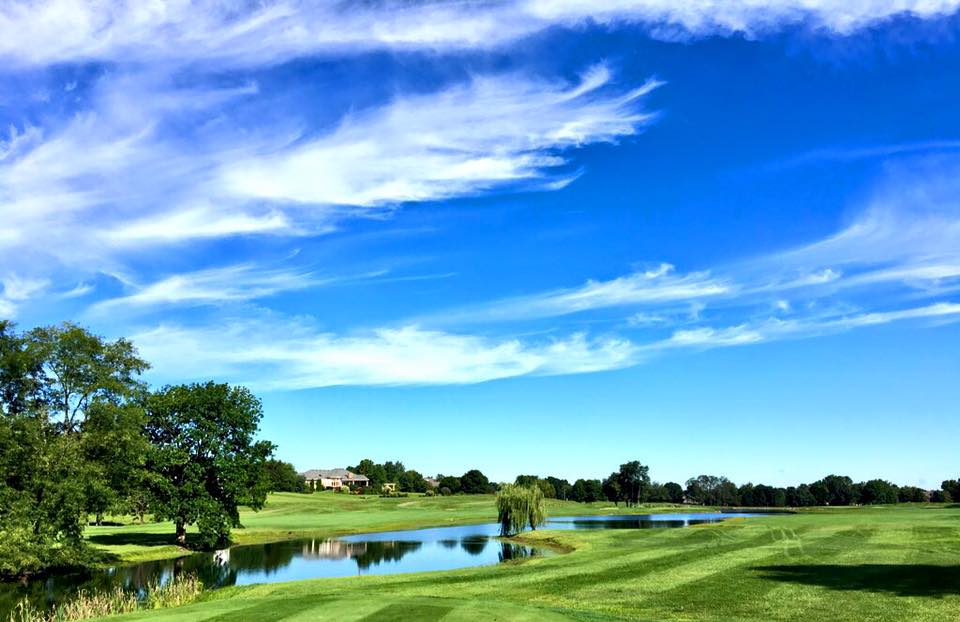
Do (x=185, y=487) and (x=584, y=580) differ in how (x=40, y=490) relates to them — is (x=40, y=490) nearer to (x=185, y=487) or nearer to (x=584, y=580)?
(x=185, y=487)

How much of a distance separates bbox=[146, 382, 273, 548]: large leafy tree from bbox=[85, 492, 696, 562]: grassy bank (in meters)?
3.70

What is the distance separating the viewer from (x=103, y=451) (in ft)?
191

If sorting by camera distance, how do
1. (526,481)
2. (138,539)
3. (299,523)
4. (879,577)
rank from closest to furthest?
(879,577) → (138,539) → (299,523) → (526,481)

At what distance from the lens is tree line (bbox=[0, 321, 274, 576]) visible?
47.1 m

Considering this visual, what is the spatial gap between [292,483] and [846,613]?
637 ft

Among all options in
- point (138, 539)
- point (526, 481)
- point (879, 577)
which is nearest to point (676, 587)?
point (879, 577)

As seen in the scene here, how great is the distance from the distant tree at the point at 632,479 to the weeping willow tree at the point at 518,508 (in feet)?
397

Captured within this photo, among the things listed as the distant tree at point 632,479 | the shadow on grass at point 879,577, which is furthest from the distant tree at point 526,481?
the shadow on grass at point 879,577

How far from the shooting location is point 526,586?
102 ft

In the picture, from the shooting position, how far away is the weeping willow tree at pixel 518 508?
75.0m

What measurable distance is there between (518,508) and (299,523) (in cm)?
3423

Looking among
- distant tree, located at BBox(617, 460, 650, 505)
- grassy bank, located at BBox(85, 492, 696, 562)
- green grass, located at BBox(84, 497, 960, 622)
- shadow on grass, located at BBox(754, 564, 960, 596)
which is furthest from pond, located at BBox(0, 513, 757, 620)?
distant tree, located at BBox(617, 460, 650, 505)

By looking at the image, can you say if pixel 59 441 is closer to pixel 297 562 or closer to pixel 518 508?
pixel 297 562

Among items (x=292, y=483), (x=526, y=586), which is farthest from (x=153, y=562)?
(x=292, y=483)
